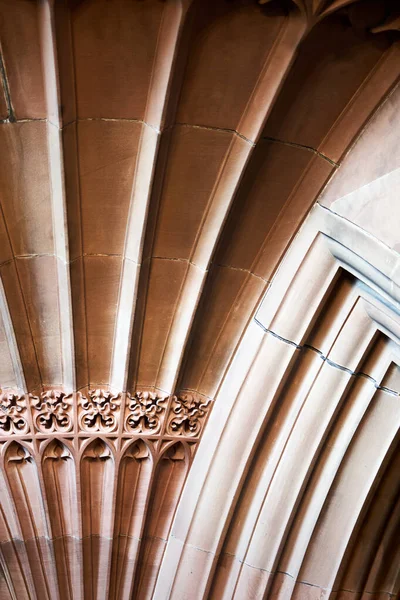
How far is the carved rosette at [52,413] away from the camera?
10.2ft

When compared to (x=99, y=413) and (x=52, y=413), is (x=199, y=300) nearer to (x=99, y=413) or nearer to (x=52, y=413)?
(x=99, y=413)

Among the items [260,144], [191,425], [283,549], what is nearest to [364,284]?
[260,144]

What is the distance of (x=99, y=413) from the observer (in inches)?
123

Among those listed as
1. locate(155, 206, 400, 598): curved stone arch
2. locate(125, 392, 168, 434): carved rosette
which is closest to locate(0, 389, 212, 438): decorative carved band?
locate(125, 392, 168, 434): carved rosette

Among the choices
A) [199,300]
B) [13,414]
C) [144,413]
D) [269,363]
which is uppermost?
[199,300]

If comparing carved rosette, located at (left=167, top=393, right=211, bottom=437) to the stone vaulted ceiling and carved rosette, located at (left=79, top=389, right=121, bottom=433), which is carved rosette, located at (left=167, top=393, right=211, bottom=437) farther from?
carved rosette, located at (left=79, top=389, right=121, bottom=433)

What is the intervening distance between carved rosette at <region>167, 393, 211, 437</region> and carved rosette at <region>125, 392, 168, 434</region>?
1.8 inches

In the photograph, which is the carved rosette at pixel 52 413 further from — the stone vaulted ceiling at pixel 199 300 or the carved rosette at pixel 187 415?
the carved rosette at pixel 187 415

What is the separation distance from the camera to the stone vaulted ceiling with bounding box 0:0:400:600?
249cm

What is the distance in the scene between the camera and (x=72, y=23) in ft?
7.86

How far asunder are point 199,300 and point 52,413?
744mm

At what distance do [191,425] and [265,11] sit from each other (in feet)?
5.29

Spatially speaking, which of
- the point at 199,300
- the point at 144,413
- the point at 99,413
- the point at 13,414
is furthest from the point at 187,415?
the point at 13,414

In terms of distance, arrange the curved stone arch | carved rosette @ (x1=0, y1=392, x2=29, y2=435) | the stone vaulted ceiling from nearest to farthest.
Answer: the stone vaulted ceiling < the curved stone arch < carved rosette @ (x1=0, y1=392, x2=29, y2=435)
